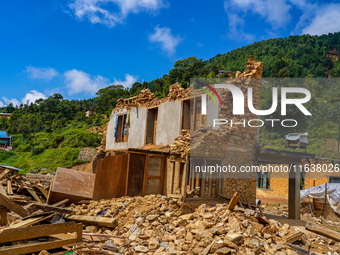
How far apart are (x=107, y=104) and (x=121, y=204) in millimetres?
41495

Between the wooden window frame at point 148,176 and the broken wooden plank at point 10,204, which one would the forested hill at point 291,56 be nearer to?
the wooden window frame at point 148,176

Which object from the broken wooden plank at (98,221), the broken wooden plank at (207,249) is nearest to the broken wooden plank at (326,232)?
the broken wooden plank at (207,249)

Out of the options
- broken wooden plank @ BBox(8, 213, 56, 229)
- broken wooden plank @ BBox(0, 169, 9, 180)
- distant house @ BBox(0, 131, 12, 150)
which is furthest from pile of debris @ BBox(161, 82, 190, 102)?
distant house @ BBox(0, 131, 12, 150)

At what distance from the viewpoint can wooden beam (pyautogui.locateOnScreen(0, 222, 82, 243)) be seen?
505 centimetres

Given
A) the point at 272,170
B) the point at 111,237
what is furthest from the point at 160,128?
the point at 272,170

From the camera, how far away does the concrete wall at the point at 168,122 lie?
14773 mm

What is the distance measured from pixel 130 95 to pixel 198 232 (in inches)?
→ 1752

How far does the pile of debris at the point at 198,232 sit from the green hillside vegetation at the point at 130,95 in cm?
2132

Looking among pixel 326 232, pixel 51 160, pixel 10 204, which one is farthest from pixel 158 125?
pixel 51 160

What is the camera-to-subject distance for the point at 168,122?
1553cm

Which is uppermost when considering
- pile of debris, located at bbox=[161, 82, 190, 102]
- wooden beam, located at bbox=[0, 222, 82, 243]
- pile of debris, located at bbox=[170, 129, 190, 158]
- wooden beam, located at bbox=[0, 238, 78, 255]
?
pile of debris, located at bbox=[161, 82, 190, 102]

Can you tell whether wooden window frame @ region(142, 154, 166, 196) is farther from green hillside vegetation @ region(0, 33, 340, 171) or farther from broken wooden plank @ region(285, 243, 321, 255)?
green hillside vegetation @ region(0, 33, 340, 171)

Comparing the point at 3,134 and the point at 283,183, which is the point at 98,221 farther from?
the point at 3,134

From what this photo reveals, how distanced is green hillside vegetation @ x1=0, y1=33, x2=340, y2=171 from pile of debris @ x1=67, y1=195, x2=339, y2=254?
21.3 m
